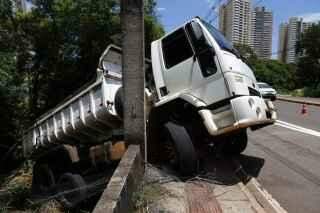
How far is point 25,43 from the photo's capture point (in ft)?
37.8

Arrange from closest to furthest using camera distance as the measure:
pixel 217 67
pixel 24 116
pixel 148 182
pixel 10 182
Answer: pixel 148 182
pixel 217 67
pixel 10 182
pixel 24 116

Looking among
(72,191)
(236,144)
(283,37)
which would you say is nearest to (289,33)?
(283,37)

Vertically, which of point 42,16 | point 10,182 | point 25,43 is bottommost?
point 10,182

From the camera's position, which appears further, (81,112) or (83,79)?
(83,79)

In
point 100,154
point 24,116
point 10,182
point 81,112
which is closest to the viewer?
point 100,154

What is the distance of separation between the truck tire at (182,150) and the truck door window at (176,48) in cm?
134

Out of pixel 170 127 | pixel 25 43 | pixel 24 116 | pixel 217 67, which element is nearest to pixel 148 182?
pixel 170 127

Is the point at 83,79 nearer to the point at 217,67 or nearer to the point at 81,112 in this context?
the point at 81,112

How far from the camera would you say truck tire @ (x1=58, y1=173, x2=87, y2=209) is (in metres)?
5.05

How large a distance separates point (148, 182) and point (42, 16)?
9709 mm

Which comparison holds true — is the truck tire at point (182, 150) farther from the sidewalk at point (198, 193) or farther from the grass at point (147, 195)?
the grass at point (147, 195)

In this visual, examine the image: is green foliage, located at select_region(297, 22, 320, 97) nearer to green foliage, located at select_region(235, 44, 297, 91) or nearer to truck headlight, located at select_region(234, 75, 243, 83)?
green foliage, located at select_region(235, 44, 297, 91)

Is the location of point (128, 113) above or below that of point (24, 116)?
above

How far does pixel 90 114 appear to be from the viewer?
6.04m
